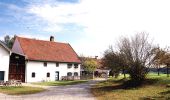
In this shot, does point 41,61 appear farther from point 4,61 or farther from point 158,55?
point 158,55

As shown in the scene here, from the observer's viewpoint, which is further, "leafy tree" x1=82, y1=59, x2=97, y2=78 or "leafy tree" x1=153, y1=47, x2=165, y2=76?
"leafy tree" x1=82, y1=59, x2=97, y2=78

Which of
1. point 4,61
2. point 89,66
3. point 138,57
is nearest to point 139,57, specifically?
point 138,57

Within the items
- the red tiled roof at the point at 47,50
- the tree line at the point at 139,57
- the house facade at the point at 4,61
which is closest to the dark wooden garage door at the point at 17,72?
the red tiled roof at the point at 47,50

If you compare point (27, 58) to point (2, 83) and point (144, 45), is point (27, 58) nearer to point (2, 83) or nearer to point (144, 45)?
point (2, 83)

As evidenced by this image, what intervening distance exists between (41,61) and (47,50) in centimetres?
542

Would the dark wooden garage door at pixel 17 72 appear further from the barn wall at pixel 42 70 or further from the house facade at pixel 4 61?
the house facade at pixel 4 61

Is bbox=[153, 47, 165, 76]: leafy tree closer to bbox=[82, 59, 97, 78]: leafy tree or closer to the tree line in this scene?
the tree line

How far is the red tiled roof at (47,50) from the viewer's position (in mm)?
57469

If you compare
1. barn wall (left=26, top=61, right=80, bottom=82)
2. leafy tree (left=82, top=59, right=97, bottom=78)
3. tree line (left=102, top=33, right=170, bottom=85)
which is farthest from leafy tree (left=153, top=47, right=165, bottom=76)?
leafy tree (left=82, top=59, right=97, bottom=78)

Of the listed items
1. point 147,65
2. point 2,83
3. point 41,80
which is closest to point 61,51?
point 41,80

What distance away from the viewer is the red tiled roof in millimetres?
57469

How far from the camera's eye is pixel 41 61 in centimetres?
5741

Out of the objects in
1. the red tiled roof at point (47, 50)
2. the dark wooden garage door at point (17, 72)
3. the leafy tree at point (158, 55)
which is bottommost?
the dark wooden garage door at point (17, 72)

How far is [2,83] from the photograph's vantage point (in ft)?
136
